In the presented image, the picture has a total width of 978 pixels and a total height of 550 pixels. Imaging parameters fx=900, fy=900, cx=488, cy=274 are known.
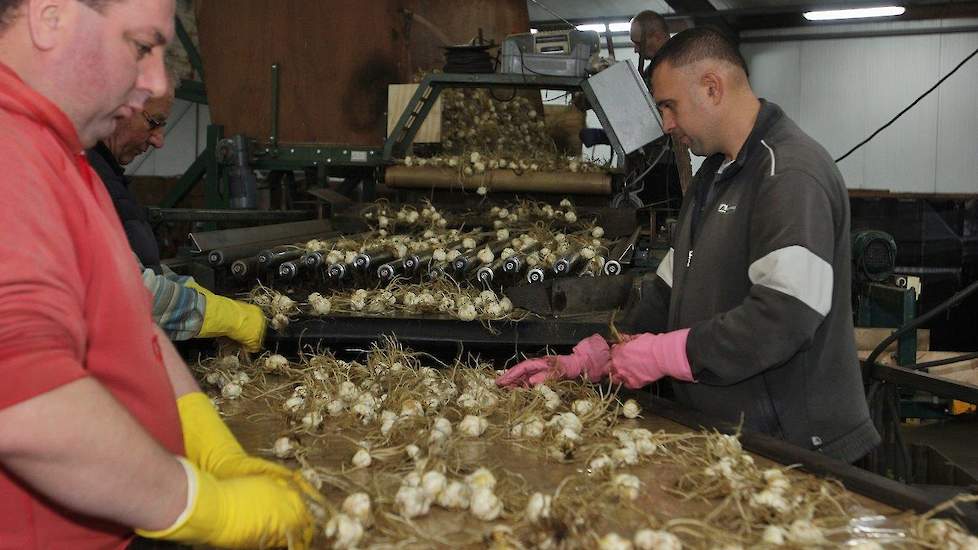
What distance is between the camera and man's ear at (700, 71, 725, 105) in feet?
9.17

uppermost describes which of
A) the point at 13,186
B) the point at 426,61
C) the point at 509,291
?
the point at 426,61

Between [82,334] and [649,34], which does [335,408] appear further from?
[649,34]

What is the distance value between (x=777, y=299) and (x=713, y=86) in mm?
771

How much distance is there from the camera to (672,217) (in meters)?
5.49

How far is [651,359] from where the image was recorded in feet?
8.61

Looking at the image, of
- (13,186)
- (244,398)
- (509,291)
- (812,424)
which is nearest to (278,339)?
(244,398)

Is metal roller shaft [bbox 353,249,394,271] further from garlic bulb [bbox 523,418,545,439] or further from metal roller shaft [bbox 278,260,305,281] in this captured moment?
garlic bulb [bbox 523,418,545,439]

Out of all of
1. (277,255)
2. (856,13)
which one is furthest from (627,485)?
(856,13)

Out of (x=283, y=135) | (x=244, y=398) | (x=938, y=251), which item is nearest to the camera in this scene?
(x=244, y=398)

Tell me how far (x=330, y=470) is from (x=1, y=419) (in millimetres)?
952

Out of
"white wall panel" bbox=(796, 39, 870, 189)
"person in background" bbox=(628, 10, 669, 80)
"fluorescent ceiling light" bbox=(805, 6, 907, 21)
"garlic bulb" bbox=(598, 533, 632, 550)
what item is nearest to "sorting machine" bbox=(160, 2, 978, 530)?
"garlic bulb" bbox=(598, 533, 632, 550)

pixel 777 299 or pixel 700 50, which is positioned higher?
pixel 700 50

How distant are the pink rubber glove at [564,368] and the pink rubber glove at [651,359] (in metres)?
0.17

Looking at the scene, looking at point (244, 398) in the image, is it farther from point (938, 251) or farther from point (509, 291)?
point (938, 251)
